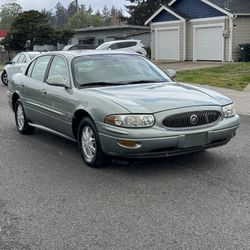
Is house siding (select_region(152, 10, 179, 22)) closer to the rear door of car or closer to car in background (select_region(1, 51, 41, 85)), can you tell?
car in background (select_region(1, 51, 41, 85))

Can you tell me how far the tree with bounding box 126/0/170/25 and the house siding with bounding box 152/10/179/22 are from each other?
61.4 feet

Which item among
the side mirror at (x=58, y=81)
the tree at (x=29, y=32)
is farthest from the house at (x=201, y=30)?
the side mirror at (x=58, y=81)

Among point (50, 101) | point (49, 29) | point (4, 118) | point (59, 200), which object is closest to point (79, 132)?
point (50, 101)

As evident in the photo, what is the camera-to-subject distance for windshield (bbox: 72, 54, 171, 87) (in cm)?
700

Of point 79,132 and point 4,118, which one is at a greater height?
point 79,132

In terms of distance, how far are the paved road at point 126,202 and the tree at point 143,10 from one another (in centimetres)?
4825

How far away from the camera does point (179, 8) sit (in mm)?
34062

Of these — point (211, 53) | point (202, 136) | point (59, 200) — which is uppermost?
point (202, 136)

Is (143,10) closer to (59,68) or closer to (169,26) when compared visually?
(169,26)

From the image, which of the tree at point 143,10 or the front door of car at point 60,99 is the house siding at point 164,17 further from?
the front door of car at point 60,99

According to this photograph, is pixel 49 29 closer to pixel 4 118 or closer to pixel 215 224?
pixel 4 118

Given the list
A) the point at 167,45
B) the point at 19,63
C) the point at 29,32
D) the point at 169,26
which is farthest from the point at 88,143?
the point at 29,32

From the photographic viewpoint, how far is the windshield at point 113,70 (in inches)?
275

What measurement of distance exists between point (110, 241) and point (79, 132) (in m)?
2.73
